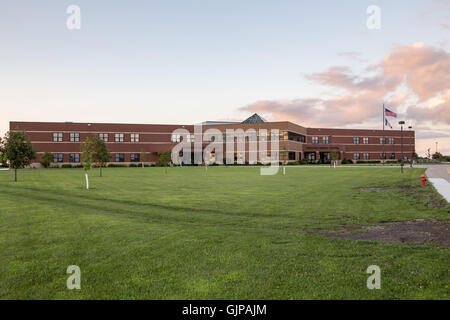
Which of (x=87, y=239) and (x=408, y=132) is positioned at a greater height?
(x=408, y=132)

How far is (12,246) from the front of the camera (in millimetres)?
7934

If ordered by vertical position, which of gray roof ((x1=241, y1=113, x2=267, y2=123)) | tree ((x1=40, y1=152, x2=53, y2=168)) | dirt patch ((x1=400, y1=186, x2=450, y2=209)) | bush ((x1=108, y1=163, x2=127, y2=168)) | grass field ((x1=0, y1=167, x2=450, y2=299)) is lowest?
grass field ((x1=0, y1=167, x2=450, y2=299))

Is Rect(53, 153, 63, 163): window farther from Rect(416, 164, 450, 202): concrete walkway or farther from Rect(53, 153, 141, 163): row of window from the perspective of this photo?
Rect(416, 164, 450, 202): concrete walkway

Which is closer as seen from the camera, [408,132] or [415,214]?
[415,214]

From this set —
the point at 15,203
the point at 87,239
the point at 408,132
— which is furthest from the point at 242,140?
the point at 87,239

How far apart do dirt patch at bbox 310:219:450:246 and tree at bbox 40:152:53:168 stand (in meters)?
71.8

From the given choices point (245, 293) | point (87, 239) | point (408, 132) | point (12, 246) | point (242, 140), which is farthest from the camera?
point (408, 132)

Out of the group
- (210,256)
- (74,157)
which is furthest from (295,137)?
(210,256)

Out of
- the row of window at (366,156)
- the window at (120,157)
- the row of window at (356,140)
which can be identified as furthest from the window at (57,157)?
the row of window at (366,156)

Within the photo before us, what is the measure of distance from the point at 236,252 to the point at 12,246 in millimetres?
5633

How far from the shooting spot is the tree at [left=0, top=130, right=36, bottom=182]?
3195 cm

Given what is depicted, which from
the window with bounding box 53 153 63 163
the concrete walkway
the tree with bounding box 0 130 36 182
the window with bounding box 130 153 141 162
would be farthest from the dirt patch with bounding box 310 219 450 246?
the window with bounding box 53 153 63 163

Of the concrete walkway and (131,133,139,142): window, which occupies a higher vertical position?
(131,133,139,142): window
